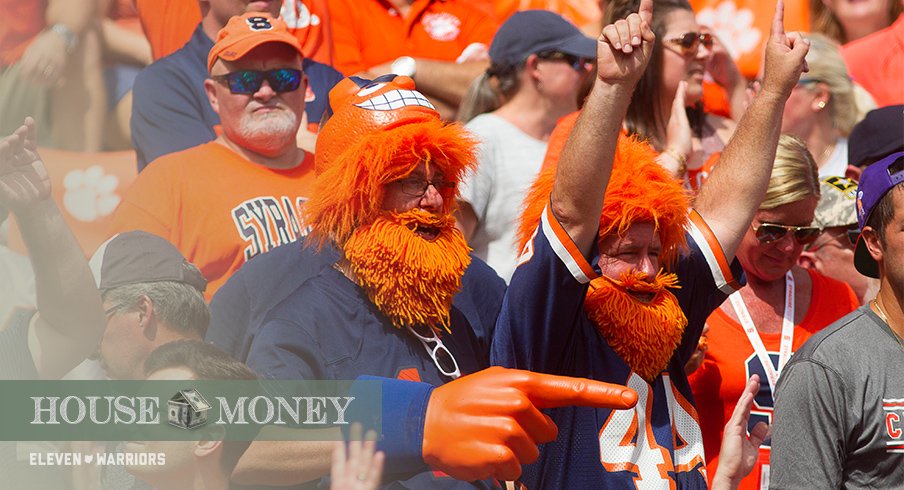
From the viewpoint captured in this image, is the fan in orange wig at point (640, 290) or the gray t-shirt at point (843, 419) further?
the fan in orange wig at point (640, 290)

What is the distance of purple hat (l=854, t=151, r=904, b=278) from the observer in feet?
9.00

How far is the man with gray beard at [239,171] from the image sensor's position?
11.9ft

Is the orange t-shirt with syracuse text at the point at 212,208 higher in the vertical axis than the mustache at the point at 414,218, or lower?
lower

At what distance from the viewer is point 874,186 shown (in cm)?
278

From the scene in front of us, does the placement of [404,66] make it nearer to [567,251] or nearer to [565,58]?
[565,58]

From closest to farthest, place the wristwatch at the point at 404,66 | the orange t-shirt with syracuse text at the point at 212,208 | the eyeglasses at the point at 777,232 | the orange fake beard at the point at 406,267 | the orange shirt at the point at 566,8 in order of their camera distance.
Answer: the orange fake beard at the point at 406,267 → the eyeglasses at the point at 777,232 → the orange t-shirt with syracuse text at the point at 212,208 → the wristwatch at the point at 404,66 → the orange shirt at the point at 566,8

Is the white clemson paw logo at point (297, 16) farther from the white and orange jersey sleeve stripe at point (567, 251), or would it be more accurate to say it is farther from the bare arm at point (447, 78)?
the white and orange jersey sleeve stripe at point (567, 251)

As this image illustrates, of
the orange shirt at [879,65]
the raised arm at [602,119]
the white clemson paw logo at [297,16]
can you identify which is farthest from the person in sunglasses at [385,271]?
the orange shirt at [879,65]

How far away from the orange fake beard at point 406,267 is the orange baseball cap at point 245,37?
1171 mm

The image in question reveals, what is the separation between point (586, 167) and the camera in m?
2.53

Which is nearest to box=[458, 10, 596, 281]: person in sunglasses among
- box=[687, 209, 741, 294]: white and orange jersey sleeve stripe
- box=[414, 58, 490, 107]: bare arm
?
box=[414, 58, 490, 107]: bare arm

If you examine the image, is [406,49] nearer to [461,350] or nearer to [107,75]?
[107,75]

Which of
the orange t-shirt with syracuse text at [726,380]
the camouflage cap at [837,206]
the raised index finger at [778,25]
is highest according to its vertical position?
the raised index finger at [778,25]

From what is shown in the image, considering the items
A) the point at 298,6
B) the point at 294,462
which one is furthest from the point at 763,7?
the point at 294,462
